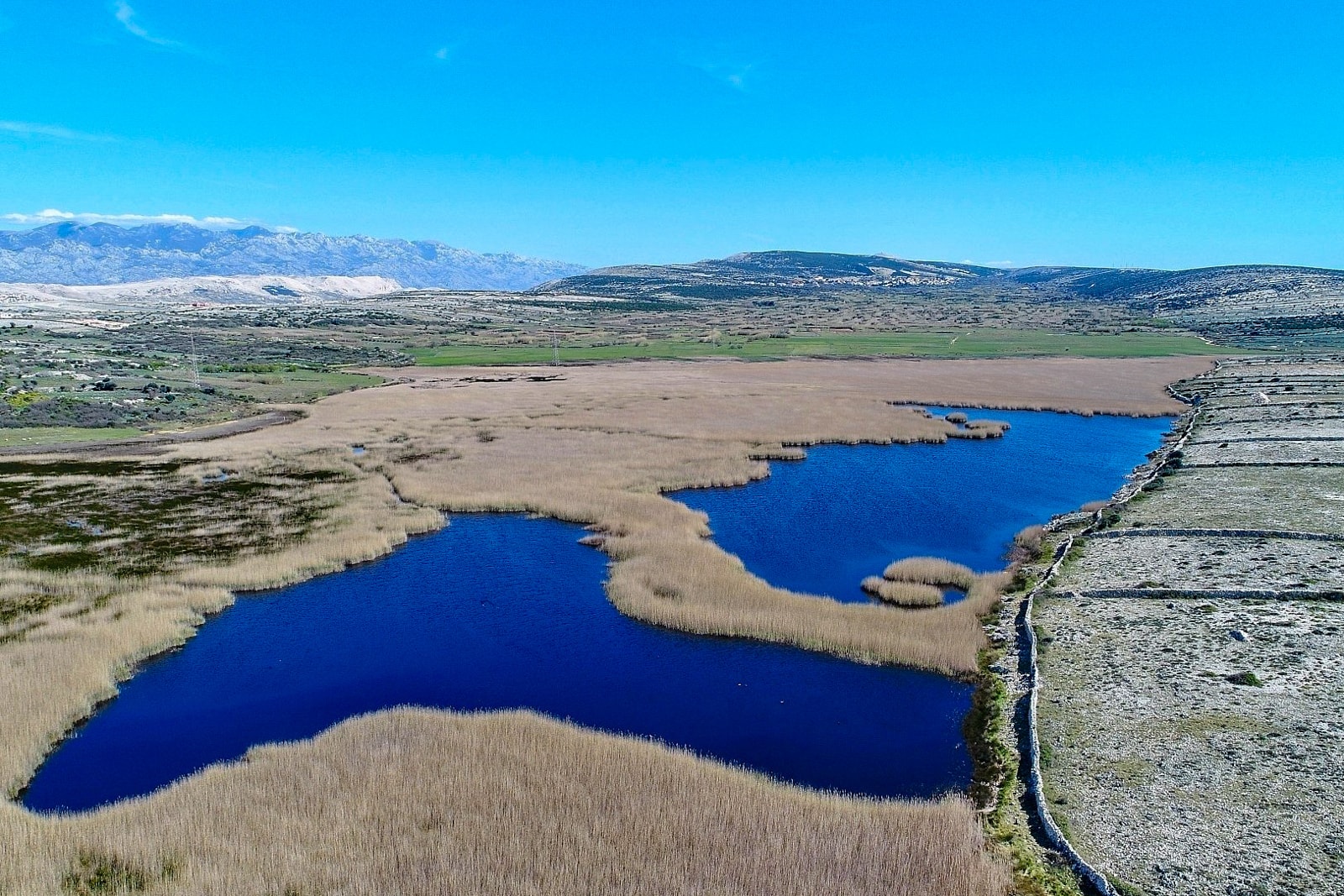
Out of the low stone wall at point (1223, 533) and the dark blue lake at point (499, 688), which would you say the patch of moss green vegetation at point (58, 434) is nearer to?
the dark blue lake at point (499, 688)

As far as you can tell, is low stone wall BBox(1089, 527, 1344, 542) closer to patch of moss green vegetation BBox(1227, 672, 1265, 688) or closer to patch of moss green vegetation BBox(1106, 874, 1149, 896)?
patch of moss green vegetation BBox(1227, 672, 1265, 688)

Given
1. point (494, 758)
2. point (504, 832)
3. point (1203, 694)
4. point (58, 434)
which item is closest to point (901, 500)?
point (1203, 694)

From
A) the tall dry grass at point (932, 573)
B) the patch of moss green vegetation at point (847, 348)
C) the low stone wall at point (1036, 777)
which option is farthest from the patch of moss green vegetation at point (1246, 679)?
the patch of moss green vegetation at point (847, 348)

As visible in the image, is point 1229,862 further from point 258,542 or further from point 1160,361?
point 1160,361

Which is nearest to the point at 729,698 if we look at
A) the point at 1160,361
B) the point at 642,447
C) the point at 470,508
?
the point at 470,508

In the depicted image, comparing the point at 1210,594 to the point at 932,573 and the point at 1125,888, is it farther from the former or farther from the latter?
the point at 1125,888

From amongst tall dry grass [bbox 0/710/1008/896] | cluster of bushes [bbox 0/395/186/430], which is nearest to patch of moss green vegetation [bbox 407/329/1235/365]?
cluster of bushes [bbox 0/395/186/430]
